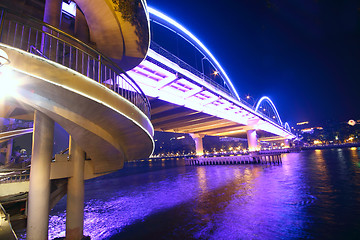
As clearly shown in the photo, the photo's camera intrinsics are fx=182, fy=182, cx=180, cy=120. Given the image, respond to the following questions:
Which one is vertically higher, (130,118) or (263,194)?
(130,118)

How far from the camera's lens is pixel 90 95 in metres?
5.55

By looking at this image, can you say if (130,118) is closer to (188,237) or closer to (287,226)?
(188,237)

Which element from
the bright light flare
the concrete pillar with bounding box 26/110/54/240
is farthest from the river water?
the bright light flare

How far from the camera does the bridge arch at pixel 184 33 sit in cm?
2356

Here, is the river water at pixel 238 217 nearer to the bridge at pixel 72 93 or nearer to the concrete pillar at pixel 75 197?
the concrete pillar at pixel 75 197

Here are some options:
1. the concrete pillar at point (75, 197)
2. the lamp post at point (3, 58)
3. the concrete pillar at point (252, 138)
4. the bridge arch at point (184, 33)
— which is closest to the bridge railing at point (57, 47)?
the lamp post at point (3, 58)

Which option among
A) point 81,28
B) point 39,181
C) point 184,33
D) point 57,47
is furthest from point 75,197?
point 184,33

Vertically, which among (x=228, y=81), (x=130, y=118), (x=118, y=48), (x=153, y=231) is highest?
(x=228, y=81)

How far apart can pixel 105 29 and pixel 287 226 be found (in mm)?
12426

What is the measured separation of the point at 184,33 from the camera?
30.3m

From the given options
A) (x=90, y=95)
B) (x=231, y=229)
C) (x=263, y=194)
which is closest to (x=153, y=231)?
(x=231, y=229)

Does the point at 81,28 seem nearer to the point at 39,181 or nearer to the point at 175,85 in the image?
the point at 39,181

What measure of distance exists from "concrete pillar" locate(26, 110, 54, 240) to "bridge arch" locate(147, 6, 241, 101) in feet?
66.5

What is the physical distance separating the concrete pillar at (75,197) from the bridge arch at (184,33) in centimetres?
2011
